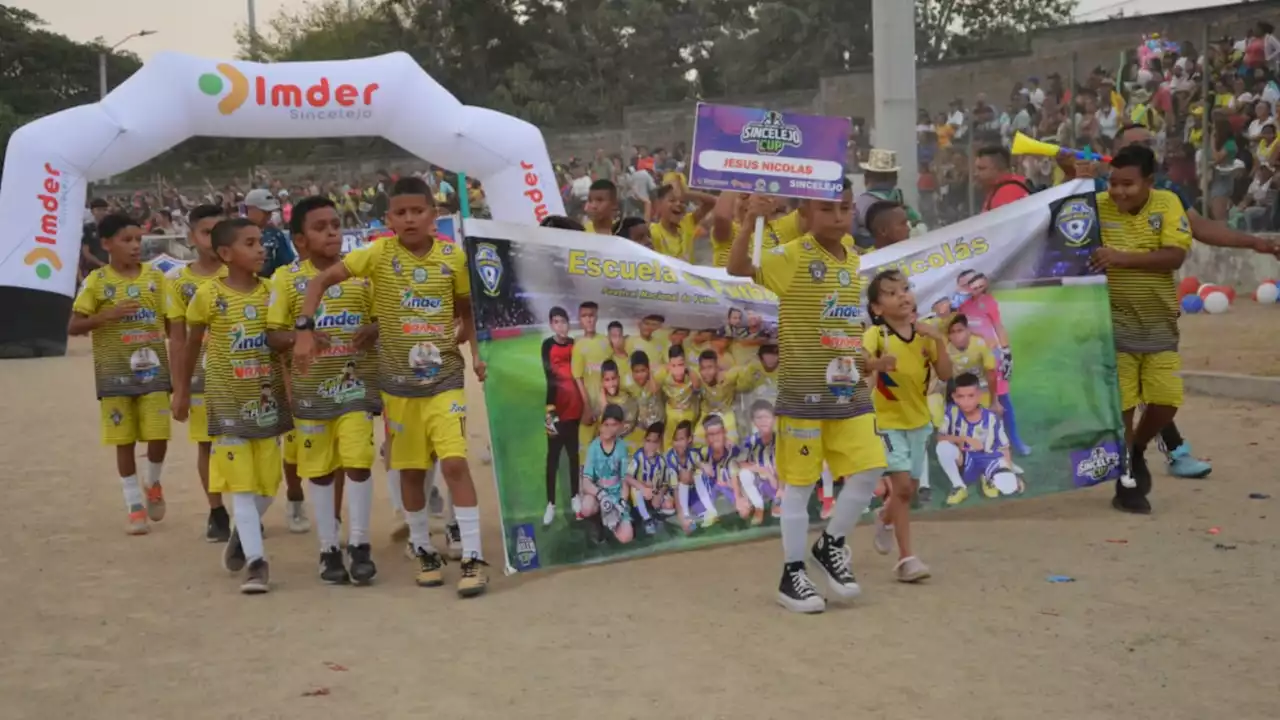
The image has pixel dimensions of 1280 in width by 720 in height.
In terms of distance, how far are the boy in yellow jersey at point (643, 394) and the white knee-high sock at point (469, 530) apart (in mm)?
983

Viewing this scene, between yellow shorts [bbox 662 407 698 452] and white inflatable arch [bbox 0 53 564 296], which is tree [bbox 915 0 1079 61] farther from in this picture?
yellow shorts [bbox 662 407 698 452]

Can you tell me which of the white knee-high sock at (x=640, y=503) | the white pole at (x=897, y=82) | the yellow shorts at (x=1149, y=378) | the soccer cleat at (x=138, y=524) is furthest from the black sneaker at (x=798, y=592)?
the white pole at (x=897, y=82)

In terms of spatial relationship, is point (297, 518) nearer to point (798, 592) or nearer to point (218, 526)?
point (218, 526)

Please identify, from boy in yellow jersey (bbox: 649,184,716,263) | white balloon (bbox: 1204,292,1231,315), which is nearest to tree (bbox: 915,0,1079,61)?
white balloon (bbox: 1204,292,1231,315)

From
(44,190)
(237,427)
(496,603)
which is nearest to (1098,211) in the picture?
(496,603)

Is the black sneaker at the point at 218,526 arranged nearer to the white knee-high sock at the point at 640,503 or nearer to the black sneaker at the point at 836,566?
the white knee-high sock at the point at 640,503

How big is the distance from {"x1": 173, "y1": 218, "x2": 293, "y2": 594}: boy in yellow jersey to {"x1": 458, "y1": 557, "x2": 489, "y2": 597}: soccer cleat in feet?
3.52

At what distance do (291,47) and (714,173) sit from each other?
7185 centimetres

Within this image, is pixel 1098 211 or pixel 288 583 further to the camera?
pixel 1098 211

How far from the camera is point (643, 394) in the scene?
7793 millimetres

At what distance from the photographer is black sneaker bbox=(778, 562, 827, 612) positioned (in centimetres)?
649

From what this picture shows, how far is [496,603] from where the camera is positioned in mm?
6961

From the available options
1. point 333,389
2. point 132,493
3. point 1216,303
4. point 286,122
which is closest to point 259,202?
point 132,493

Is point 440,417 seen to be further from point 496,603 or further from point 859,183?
point 859,183
